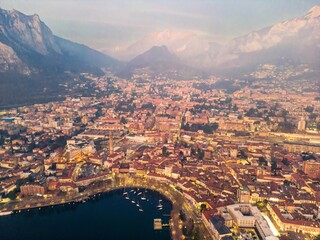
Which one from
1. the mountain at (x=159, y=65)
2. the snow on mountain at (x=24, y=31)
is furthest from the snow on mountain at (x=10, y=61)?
the mountain at (x=159, y=65)

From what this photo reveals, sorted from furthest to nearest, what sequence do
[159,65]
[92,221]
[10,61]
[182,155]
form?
[159,65], [10,61], [182,155], [92,221]

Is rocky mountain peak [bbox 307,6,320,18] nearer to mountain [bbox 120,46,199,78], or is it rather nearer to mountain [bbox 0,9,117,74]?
mountain [bbox 120,46,199,78]

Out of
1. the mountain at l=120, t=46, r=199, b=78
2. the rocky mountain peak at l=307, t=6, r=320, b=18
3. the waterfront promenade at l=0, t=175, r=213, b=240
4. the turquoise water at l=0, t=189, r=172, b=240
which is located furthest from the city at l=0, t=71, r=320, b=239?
the rocky mountain peak at l=307, t=6, r=320, b=18

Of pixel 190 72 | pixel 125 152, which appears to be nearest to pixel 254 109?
pixel 125 152

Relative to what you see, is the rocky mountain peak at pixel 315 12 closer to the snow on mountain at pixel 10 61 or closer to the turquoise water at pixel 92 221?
the snow on mountain at pixel 10 61

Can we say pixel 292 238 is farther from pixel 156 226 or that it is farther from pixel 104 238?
pixel 104 238

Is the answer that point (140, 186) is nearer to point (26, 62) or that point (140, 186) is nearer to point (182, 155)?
point (182, 155)

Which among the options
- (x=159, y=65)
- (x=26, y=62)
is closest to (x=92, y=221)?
(x=26, y=62)
